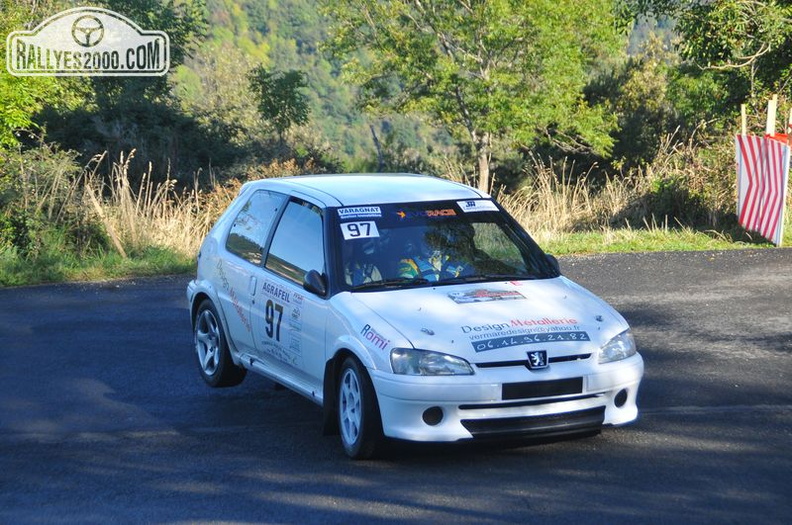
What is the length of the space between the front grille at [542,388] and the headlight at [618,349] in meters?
0.27

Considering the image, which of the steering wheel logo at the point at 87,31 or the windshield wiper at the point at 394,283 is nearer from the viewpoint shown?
the windshield wiper at the point at 394,283

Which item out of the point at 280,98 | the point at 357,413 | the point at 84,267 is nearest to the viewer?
the point at 357,413

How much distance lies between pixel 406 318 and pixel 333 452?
3.17ft

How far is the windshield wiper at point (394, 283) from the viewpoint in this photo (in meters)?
7.30

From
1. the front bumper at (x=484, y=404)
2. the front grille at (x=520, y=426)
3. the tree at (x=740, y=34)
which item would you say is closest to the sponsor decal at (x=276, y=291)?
the front bumper at (x=484, y=404)

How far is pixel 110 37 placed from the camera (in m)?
38.3

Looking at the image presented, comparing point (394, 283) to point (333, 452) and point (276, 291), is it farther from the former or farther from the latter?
point (333, 452)

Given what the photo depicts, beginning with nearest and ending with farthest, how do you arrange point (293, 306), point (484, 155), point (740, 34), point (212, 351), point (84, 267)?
point (293, 306) < point (212, 351) < point (84, 267) < point (740, 34) < point (484, 155)

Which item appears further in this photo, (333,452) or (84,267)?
(84,267)

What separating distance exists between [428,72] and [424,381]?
86.4 feet

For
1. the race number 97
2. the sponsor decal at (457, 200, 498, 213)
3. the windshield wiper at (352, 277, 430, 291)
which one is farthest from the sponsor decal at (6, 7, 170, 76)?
the windshield wiper at (352, 277, 430, 291)

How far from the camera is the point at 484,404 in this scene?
6430mm

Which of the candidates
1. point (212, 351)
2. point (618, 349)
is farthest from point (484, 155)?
point (618, 349)

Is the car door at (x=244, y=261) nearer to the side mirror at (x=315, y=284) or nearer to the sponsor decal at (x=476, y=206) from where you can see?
the side mirror at (x=315, y=284)
